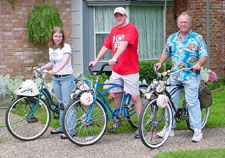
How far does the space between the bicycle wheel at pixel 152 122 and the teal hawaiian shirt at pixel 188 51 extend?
0.60 meters

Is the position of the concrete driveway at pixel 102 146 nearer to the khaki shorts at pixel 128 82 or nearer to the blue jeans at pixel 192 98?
the blue jeans at pixel 192 98

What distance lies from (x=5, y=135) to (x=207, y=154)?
3120 millimetres

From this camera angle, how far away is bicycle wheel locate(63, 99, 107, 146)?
5.72 m

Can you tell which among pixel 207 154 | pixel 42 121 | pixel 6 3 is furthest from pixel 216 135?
pixel 6 3

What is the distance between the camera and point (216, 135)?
20.7ft

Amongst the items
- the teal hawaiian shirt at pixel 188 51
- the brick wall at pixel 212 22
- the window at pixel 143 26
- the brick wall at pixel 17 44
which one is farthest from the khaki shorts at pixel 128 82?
the brick wall at pixel 212 22

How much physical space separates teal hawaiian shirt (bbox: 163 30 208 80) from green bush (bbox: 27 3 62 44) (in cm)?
501

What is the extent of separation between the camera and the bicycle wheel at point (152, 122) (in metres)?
5.52

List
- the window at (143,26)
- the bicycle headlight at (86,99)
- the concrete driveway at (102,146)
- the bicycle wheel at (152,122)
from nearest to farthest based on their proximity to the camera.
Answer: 1. the concrete driveway at (102,146)
2. the bicycle wheel at (152,122)
3. the bicycle headlight at (86,99)
4. the window at (143,26)

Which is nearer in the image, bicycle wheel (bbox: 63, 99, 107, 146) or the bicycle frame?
bicycle wheel (bbox: 63, 99, 107, 146)

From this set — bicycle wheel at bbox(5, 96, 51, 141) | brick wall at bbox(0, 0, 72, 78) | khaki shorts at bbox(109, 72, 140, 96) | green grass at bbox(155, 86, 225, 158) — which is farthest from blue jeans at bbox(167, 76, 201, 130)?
brick wall at bbox(0, 0, 72, 78)

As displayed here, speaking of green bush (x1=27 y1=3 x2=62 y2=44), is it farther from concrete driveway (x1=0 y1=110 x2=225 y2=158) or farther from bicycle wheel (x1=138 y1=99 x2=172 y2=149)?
bicycle wheel (x1=138 y1=99 x2=172 y2=149)

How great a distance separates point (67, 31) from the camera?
11.2m

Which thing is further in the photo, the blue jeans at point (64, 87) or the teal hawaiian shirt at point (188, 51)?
the blue jeans at point (64, 87)
